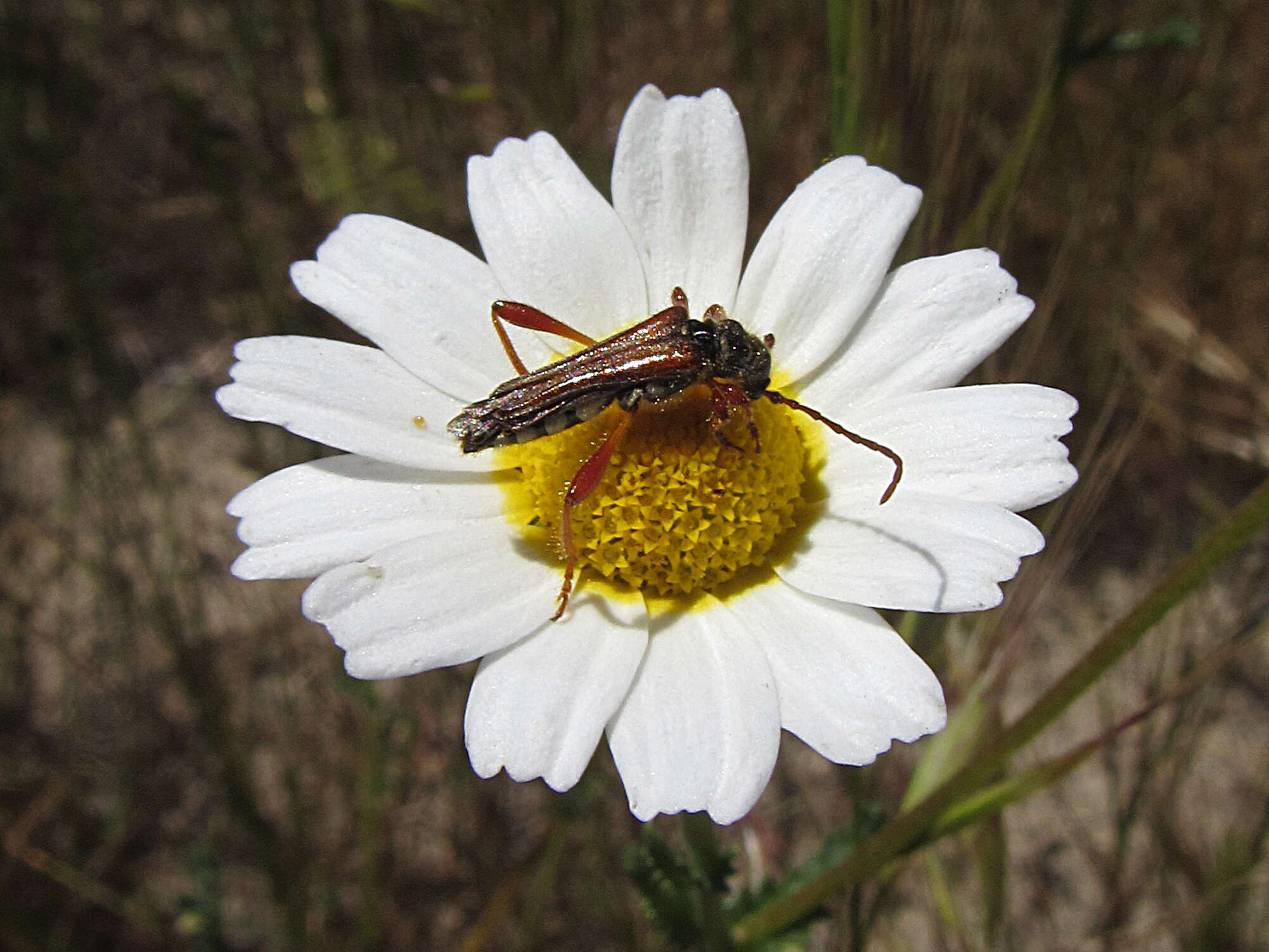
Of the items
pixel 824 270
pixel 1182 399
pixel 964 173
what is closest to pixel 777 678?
pixel 824 270

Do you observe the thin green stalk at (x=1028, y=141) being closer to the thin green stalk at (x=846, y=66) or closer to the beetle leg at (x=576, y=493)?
the thin green stalk at (x=846, y=66)

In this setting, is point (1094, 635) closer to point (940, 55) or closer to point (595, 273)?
point (940, 55)

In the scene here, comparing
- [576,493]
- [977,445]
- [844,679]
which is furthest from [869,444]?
[576,493]

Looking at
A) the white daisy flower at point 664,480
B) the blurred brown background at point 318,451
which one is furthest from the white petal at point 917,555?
the blurred brown background at point 318,451

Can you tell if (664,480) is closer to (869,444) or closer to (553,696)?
(869,444)

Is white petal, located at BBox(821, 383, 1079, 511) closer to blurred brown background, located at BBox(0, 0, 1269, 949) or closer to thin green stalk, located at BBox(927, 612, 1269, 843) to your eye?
thin green stalk, located at BBox(927, 612, 1269, 843)

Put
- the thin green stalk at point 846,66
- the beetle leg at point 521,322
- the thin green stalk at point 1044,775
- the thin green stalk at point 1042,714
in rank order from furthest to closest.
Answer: the thin green stalk at point 846,66 → the beetle leg at point 521,322 → the thin green stalk at point 1044,775 → the thin green stalk at point 1042,714

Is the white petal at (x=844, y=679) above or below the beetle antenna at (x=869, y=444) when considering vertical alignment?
below
